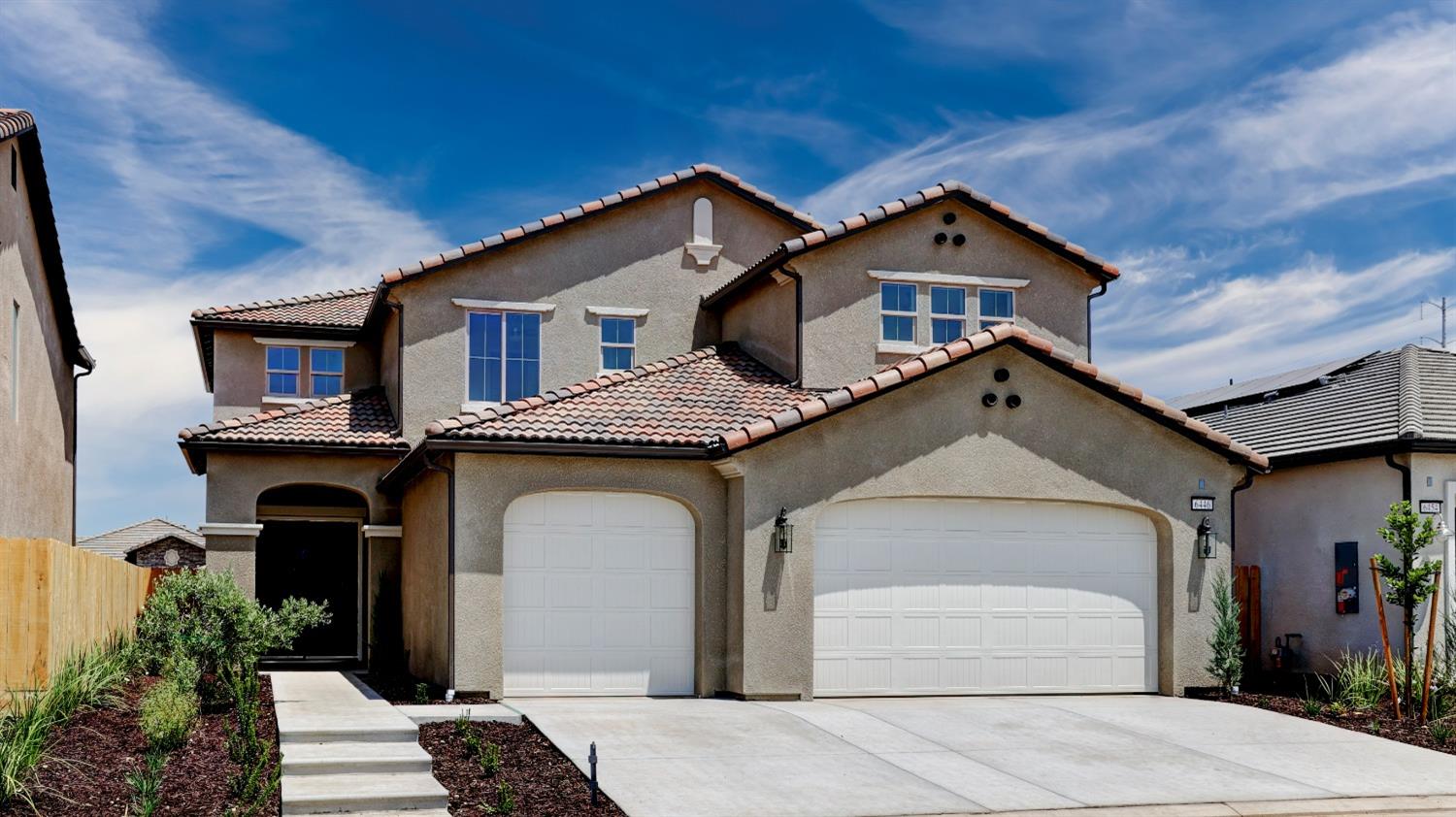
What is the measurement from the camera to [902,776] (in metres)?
12.9

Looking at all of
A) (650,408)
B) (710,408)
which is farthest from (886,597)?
(650,408)

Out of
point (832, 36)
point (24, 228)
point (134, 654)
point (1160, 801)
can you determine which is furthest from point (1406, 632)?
point (24, 228)

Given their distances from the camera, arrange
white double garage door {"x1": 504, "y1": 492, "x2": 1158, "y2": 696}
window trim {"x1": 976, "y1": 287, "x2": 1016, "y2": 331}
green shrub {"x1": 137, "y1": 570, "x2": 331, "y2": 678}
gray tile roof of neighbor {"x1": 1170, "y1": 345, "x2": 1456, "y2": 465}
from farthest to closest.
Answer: window trim {"x1": 976, "y1": 287, "x2": 1016, "y2": 331}, gray tile roof of neighbor {"x1": 1170, "y1": 345, "x2": 1456, "y2": 465}, white double garage door {"x1": 504, "y1": 492, "x2": 1158, "y2": 696}, green shrub {"x1": 137, "y1": 570, "x2": 331, "y2": 678}

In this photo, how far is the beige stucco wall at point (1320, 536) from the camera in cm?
1927

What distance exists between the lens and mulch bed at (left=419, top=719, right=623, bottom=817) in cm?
1152

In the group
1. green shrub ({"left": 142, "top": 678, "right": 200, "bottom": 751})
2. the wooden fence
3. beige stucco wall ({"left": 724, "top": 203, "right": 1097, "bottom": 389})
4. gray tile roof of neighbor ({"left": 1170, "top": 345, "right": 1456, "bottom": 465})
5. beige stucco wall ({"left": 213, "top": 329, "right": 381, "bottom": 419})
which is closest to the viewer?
green shrub ({"left": 142, "top": 678, "right": 200, "bottom": 751})

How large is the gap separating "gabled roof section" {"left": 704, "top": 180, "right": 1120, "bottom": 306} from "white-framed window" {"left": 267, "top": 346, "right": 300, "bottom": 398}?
9.10m

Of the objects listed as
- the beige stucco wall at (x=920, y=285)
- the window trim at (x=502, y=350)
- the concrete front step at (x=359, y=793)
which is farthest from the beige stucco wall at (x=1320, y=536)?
the concrete front step at (x=359, y=793)

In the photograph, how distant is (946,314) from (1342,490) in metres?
6.20

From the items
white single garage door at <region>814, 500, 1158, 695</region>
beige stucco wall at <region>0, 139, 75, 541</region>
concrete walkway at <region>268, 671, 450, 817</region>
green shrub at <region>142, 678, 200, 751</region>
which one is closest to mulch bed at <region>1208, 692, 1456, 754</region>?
white single garage door at <region>814, 500, 1158, 695</region>

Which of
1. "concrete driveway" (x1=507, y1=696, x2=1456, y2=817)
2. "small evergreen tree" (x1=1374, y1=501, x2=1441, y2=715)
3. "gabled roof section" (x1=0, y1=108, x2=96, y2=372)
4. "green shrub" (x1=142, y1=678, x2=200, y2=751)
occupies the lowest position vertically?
"concrete driveway" (x1=507, y1=696, x2=1456, y2=817)

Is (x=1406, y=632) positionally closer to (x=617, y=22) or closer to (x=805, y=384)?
(x=805, y=384)

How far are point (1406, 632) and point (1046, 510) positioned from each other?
451cm

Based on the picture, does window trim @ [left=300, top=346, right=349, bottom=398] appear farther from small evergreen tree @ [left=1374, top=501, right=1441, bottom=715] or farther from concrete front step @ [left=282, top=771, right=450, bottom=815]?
small evergreen tree @ [left=1374, top=501, right=1441, bottom=715]
